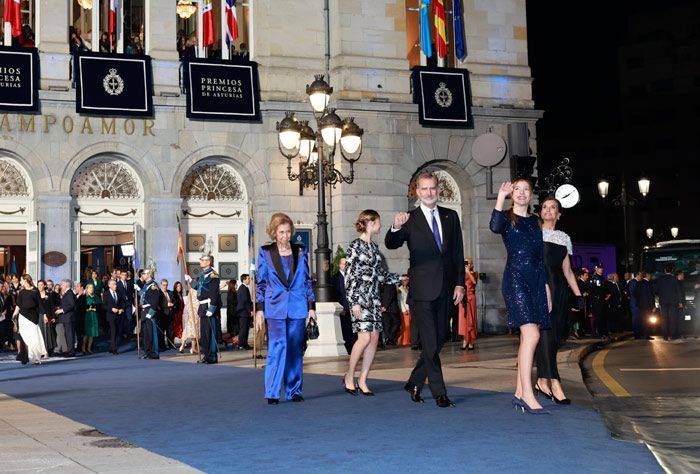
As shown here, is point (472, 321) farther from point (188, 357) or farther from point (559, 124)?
point (559, 124)

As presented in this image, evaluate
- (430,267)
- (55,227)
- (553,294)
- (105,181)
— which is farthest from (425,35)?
(430,267)

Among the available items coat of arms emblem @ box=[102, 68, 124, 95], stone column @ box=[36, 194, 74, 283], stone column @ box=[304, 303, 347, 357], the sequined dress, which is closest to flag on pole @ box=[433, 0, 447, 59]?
coat of arms emblem @ box=[102, 68, 124, 95]

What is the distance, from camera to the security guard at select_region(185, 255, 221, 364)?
2072 centimetres

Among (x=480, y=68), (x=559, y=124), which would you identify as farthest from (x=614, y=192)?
(x=480, y=68)

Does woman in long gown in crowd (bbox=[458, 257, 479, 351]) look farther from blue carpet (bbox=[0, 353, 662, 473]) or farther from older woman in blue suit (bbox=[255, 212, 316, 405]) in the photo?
older woman in blue suit (bbox=[255, 212, 316, 405])

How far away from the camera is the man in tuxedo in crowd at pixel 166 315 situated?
2548cm

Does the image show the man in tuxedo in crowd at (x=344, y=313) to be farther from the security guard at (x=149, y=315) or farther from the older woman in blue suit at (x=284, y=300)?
the older woman in blue suit at (x=284, y=300)

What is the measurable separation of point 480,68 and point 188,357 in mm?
13165

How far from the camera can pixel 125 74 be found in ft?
93.2

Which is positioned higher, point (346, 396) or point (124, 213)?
point (124, 213)

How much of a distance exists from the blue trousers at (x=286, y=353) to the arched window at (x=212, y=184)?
18.1m

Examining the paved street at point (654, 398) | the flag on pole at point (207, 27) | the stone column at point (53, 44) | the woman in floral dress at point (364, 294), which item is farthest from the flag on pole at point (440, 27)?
the woman in floral dress at point (364, 294)

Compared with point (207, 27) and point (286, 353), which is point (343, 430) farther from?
point (207, 27)

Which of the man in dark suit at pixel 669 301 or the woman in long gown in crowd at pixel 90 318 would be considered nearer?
the woman in long gown in crowd at pixel 90 318
